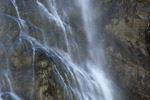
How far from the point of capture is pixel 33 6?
44.1 ft

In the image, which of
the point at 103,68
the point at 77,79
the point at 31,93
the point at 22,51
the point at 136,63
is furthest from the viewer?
the point at 103,68

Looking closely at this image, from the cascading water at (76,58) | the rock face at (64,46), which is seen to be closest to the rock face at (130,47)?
the rock face at (64,46)

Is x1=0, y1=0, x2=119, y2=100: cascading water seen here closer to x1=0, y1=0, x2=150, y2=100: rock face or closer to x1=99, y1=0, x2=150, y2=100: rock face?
x1=0, y1=0, x2=150, y2=100: rock face

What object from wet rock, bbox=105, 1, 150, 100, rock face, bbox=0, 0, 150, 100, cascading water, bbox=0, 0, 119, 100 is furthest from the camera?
wet rock, bbox=105, 1, 150, 100

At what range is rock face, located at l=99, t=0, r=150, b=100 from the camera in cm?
1409

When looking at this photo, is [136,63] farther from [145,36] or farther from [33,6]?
[33,6]

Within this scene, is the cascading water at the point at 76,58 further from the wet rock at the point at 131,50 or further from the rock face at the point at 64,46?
the wet rock at the point at 131,50

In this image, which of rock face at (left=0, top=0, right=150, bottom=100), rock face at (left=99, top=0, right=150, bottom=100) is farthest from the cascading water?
rock face at (left=99, top=0, right=150, bottom=100)

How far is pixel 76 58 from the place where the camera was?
1387cm

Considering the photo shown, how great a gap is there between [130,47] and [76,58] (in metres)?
4.32

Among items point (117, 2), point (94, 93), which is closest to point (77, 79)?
point (94, 93)

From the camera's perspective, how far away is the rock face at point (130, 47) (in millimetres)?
14094

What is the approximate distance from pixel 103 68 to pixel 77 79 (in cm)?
421

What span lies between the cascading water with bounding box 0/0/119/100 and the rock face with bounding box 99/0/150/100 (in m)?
1.13
